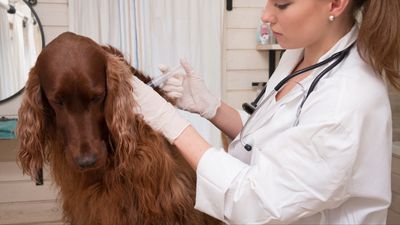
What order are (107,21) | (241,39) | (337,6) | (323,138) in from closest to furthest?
1. (323,138)
2. (337,6)
3. (107,21)
4. (241,39)

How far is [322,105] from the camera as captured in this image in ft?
2.77

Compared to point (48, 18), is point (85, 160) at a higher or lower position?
lower

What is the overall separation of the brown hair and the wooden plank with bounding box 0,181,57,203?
1857 millimetres

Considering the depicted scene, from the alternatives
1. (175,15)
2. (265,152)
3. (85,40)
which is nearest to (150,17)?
(175,15)

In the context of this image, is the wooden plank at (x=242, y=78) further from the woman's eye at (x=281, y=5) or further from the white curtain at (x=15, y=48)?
the woman's eye at (x=281, y=5)

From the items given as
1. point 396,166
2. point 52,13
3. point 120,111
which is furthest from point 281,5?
point 52,13

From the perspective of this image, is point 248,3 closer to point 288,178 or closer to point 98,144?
point 98,144

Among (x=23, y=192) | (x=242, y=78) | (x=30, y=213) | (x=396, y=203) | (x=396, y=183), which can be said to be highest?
(x=242, y=78)

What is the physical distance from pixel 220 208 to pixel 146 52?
1.29 m

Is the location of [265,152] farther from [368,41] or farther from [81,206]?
[81,206]

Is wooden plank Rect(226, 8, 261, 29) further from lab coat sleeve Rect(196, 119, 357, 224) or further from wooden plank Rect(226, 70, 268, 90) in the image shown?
lab coat sleeve Rect(196, 119, 357, 224)

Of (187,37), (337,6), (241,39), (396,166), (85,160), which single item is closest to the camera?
(337,6)

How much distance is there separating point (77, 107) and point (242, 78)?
1495 millimetres

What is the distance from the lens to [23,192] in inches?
86.2
